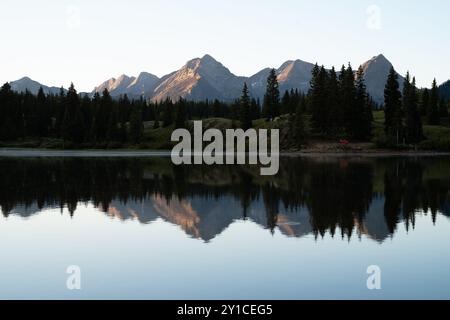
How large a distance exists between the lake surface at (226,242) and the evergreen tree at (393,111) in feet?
277

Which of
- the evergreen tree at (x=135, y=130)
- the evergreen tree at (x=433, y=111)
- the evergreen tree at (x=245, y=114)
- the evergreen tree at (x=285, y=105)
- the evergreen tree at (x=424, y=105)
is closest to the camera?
the evergreen tree at (x=433, y=111)

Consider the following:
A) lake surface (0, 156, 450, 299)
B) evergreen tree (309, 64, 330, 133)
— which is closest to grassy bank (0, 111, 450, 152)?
evergreen tree (309, 64, 330, 133)

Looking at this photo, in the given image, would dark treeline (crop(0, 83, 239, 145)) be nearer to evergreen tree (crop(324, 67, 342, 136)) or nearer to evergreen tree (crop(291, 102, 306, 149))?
evergreen tree (crop(324, 67, 342, 136))

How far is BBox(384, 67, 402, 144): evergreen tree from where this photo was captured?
121 m

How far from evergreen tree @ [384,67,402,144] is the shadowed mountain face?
7447 cm

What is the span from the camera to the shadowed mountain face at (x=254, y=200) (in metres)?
25.7

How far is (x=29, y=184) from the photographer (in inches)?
1766

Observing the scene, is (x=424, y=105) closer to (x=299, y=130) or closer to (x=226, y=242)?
(x=299, y=130)

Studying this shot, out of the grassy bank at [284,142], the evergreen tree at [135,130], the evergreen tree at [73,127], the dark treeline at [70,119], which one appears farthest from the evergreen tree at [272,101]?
the evergreen tree at [73,127]

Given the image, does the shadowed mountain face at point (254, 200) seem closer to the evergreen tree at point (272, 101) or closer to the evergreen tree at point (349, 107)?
the evergreen tree at point (349, 107)

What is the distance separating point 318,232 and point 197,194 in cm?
1700

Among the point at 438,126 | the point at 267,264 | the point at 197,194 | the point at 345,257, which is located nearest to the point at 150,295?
the point at 267,264

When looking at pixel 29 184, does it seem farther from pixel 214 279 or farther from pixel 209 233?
pixel 214 279

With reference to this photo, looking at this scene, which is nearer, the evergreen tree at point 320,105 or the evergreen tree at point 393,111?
the evergreen tree at point 393,111
